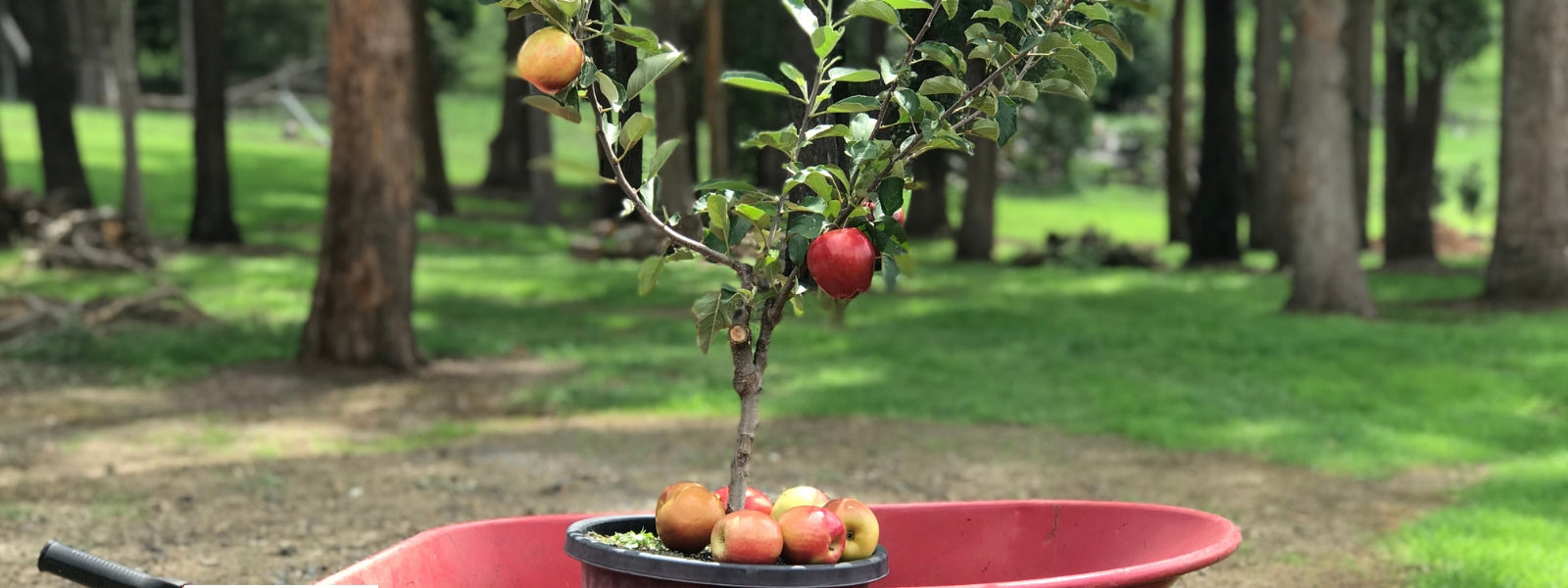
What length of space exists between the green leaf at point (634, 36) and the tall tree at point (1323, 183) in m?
Answer: 12.3

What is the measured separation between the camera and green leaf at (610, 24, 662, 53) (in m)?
2.98

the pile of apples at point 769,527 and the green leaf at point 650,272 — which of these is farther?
the green leaf at point 650,272

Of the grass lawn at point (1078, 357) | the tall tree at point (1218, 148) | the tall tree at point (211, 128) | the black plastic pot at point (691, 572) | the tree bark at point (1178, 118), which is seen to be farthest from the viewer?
the tree bark at point (1178, 118)

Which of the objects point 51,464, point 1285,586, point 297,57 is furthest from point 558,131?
point 1285,586

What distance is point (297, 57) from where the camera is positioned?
56.9 metres

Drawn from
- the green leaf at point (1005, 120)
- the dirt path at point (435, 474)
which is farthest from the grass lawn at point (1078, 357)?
the green leaf at point (1005, 120)

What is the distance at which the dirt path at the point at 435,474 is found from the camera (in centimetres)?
609

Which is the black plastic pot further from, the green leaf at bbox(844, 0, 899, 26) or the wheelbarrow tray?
the green leaf at bbox(844, 0, 899, 26)

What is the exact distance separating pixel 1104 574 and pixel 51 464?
6.74 meters

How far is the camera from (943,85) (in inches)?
119

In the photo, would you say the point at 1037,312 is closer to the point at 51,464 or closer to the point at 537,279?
the point at 537,279

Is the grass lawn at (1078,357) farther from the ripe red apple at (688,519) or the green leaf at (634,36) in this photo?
the ripe red apple at (688,519)

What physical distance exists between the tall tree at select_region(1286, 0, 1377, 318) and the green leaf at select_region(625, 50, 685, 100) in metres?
12.3

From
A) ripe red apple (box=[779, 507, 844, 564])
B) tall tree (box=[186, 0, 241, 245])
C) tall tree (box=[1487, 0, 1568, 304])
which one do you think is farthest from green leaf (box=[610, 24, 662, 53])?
tall tree (box=[186, 0, 241, 245])
